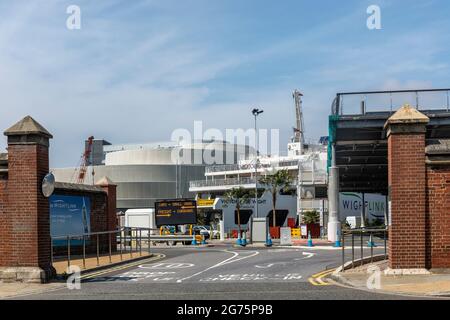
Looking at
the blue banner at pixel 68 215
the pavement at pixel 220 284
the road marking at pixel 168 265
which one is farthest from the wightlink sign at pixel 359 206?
the pavement at pixel 220 284

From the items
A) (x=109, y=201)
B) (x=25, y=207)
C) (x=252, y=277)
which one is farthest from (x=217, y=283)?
(x=109, y=201)

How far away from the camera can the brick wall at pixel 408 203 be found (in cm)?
1498

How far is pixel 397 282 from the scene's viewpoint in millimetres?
14047

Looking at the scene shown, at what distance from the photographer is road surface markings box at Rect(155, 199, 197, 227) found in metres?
44.6

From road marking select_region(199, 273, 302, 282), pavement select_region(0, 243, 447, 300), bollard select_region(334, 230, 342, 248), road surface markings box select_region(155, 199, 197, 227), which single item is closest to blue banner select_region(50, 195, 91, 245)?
pavement select_region(0, 243, 447, 300)

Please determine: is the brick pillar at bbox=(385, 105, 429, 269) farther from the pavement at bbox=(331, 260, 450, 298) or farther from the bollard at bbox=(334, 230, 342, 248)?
the bollard at bbox=(334, 230, 342, 248)

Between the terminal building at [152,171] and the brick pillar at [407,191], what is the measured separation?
98.3 m

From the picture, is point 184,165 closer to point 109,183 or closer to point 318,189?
point 318,189

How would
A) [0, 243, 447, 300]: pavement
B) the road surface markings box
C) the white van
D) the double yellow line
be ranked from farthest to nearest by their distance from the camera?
the white van < the road surface markings box < the double yellow line < [0, 243, 447, 300]: pavement

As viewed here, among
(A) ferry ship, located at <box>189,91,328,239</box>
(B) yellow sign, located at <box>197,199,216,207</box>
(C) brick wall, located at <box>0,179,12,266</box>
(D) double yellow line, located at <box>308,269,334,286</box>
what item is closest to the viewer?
(D) double yellow line, located at <box>308,269,334,286</box>

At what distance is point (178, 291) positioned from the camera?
14.0 meters

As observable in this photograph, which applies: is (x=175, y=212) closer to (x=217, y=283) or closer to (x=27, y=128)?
(x=27, y=128)

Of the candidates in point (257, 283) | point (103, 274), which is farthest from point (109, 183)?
point (257, 283)
